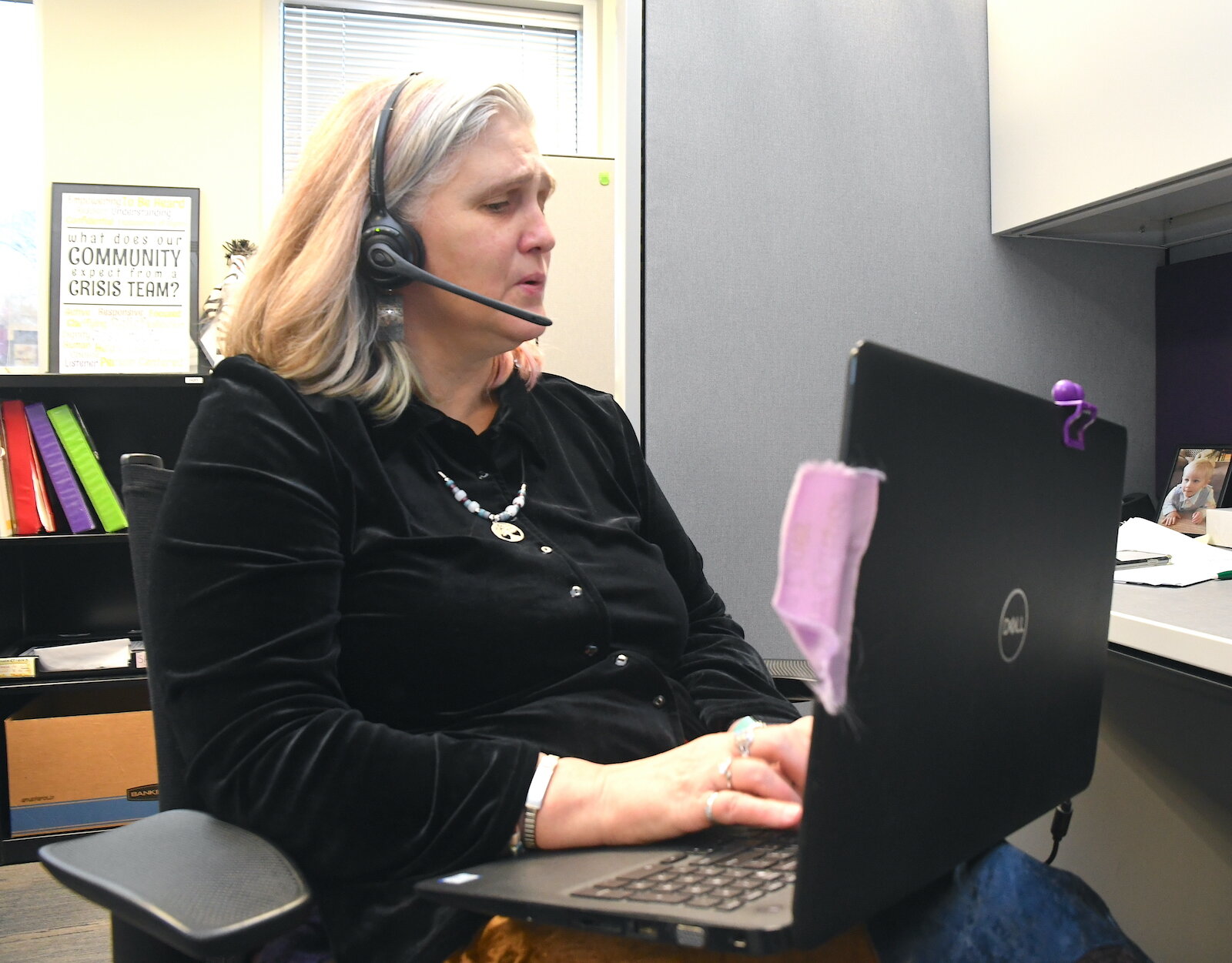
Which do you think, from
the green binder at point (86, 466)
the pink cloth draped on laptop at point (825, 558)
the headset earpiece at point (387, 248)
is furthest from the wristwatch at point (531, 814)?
the green binder at point (86, 466)

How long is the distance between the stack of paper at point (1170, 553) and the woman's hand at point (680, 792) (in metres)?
0.60

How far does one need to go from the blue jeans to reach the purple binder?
2.16 metres

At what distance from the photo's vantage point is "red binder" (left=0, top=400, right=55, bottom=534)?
2.18 metres

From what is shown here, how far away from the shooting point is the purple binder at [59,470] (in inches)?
86.7

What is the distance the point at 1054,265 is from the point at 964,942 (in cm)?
117

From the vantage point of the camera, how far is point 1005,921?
0.56 meters

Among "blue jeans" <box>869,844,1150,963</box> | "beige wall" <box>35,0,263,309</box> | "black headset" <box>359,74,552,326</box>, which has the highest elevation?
"beige wall" <box>35,0,263,309</box>

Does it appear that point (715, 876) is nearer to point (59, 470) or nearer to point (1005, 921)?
point (1005, 921)

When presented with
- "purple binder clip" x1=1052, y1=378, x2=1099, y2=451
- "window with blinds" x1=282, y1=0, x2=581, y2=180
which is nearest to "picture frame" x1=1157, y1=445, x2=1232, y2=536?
"purple binder clip" x1=1052, y1=378, x2=1099, y2=451

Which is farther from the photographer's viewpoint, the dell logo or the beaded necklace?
the beaded necklace

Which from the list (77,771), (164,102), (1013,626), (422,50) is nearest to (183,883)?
(1013,626)

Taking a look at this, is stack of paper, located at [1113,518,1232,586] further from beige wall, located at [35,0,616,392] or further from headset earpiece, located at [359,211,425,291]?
beige wall, located at [35,0,616,392]

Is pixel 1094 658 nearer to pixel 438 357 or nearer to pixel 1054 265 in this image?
pixel 438 357

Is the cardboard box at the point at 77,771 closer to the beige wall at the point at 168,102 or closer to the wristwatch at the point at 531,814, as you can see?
the beige wall at the point at 168,102
